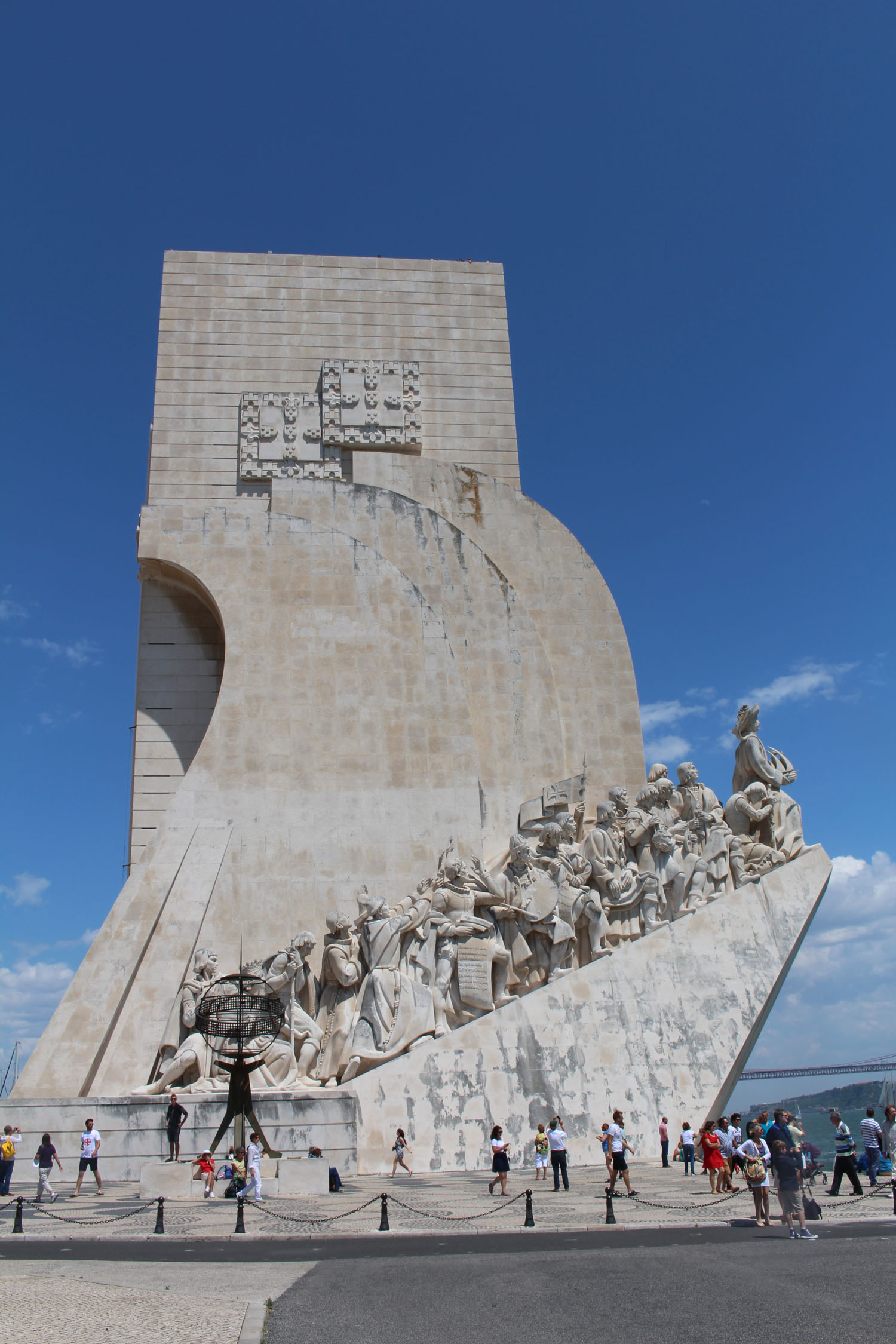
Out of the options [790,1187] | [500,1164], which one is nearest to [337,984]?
[500,1164]

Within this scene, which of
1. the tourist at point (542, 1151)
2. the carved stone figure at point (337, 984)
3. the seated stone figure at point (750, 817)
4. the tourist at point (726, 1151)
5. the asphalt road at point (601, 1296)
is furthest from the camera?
the seated stone figure at point (750, 817)

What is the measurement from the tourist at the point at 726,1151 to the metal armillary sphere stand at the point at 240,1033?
12.5 ft

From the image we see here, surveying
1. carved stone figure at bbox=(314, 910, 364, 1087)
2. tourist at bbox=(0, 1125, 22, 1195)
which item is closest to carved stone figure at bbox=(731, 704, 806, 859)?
carved stone figure at bbox=(314, 910, 364, 1087)

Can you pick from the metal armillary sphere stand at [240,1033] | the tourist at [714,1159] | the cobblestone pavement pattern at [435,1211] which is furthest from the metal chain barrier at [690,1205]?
the metal armillary sphere stand at [240,1033]

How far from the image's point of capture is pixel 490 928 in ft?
40.7

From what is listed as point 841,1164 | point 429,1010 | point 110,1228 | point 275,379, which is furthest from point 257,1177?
point 275,379

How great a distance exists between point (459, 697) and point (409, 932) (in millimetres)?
3962

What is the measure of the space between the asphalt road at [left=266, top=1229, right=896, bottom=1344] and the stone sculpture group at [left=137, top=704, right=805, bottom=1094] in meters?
5.60

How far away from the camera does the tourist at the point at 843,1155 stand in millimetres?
8484

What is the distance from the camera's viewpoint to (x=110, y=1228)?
705 centimetres

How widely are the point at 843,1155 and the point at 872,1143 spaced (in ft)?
2.62

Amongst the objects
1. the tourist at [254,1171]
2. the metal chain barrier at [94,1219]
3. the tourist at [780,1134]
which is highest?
the tourist at [780,1134]

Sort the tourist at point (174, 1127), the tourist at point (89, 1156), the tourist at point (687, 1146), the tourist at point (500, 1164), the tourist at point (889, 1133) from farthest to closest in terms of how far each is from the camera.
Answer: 1. the tourist at point (687, 1146)
2. the tourist at point (174, 1127)
3. the tourist at point (89, 1156)
4. the tourist at point (889, 1133)
5. the tourist at point (500, 1164)

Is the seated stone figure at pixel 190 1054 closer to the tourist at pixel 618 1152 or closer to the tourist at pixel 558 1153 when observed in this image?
the tourist at pixel 558 1153
